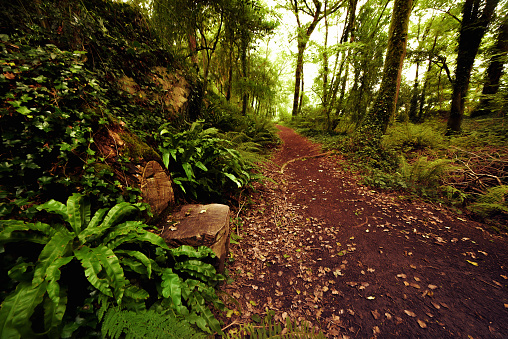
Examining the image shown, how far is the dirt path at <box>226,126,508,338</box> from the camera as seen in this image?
1898mm

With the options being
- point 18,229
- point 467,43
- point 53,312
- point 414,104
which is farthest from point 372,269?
point 414,104

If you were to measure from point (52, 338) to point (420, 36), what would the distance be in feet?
78.1

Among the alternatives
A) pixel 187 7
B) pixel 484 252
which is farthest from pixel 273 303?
pixel 187 7

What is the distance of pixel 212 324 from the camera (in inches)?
69.2

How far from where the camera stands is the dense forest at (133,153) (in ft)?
4.66

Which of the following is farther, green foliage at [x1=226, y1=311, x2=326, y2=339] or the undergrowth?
the undergrowth

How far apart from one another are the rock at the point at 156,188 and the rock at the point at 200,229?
9.3 inches

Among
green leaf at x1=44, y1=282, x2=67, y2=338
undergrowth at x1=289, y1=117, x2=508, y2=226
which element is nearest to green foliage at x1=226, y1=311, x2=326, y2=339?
green leaf at x1=44, y1=282, x2=67, y2=338

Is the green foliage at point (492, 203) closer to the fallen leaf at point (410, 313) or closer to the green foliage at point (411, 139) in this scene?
the green foliage at point (411, 139)

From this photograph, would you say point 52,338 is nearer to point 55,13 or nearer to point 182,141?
point 182,141

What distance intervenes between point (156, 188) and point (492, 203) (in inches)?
251

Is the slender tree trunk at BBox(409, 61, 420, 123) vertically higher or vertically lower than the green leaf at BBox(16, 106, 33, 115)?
higher

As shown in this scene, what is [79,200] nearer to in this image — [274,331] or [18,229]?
[18,229]

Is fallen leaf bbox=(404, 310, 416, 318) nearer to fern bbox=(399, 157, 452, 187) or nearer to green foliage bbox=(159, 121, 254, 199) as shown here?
green foliage bbox=(159, 121, 254, 199)
